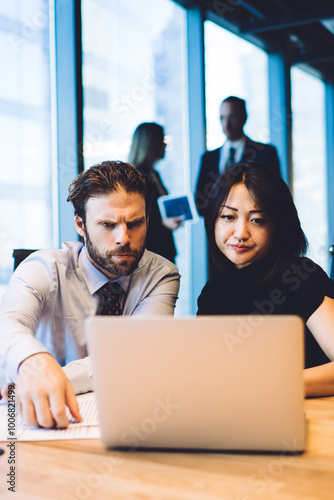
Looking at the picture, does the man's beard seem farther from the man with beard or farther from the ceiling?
the ceiling

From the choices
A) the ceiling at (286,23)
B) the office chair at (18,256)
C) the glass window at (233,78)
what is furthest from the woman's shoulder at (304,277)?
the ceiling at (286,23)

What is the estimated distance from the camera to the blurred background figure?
294cm

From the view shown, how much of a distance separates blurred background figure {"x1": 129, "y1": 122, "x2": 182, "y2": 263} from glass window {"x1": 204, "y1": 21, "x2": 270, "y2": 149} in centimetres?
163

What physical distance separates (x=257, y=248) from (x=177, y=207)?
142cm

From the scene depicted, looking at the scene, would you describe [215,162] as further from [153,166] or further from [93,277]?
[93,277]

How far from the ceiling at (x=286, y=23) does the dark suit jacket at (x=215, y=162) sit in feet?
5.73

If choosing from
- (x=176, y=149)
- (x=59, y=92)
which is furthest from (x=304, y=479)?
(x=176, y=149)

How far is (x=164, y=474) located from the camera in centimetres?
76

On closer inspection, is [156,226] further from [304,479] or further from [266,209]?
[304,479]

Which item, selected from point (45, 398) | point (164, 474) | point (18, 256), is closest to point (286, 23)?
point (18, 256)

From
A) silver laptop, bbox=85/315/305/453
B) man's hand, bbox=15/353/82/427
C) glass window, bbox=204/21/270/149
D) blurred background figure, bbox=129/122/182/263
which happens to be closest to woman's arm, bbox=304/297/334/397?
silver laptop, bbox=85/315/305/453

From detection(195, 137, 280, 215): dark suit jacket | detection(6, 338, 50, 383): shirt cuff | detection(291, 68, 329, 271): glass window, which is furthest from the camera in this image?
detection(291, 68, 329, 271): glass window

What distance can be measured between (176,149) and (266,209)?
2.94 meters

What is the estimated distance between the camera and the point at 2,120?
2.78 m
